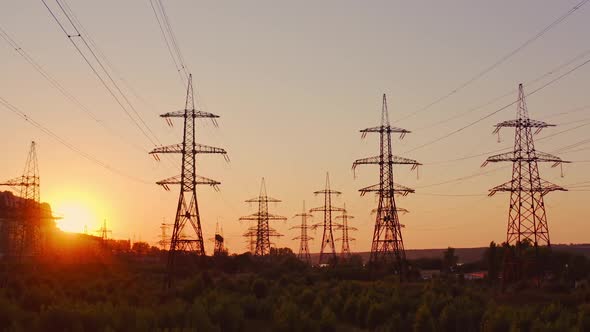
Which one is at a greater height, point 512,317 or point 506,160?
point 506,160

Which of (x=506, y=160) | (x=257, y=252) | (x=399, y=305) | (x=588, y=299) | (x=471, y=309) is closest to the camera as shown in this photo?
(x=471, y=309)

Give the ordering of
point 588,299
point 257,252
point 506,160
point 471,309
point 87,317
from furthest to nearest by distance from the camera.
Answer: point 257,252
point 506,160
point 588,299
point 471,309
point 87,317

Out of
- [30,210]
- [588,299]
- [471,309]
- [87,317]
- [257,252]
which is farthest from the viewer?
[257,252]

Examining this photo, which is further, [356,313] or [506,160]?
[506,160]

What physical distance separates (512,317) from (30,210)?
2652 inches

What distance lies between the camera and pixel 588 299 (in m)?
63.1

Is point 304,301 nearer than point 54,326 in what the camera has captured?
No

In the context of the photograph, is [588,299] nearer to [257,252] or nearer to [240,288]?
[240,288]

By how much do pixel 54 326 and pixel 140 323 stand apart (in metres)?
4.49

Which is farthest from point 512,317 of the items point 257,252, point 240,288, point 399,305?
point 257,252

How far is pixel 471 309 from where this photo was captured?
50.9 metres

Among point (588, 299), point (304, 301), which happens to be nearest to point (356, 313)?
point (304, 301)

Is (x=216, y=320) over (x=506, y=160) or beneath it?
beneath

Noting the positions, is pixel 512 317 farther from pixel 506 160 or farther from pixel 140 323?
pixel 506 160
